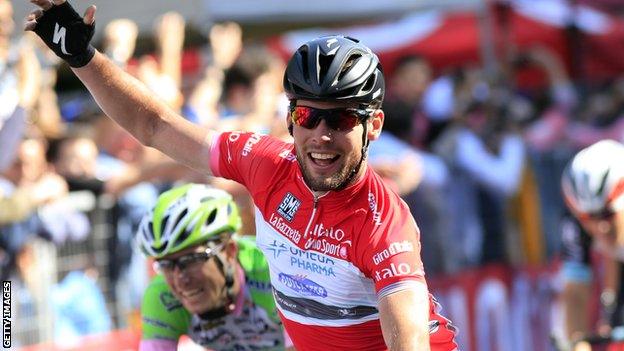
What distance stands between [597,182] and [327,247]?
3.30 meters

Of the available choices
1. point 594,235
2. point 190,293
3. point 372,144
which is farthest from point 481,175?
point 190,293

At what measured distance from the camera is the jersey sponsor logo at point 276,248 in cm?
528

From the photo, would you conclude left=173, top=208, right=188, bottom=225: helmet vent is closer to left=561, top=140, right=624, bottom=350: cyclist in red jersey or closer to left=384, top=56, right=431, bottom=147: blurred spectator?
left=561, top=140, right=624, bottom=350: cyclist in red jersey

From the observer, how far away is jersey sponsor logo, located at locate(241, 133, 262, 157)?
5496mm

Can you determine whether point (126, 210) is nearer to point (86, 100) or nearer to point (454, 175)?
point (86, 100)

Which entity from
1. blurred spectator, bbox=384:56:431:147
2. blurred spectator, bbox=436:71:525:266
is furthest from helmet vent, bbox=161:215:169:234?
blurred spectator, bbox=436:71:525:266

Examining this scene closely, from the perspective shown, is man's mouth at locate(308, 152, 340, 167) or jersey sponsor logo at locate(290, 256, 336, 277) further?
jersey sponsor logo at locate(290, 256, 336, 277)

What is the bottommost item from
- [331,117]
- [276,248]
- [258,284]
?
[258,284]

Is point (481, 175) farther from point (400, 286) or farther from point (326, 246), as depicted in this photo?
point (400, 286)

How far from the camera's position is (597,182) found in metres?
7.89

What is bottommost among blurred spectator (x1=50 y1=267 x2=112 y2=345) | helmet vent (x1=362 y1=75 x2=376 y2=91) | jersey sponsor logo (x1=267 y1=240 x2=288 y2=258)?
blurred spectator (x1=50 y1=267 x2=112 y2=345)

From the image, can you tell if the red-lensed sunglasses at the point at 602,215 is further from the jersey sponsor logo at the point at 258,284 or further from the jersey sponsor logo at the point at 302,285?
the jersey sponsor logo at the point at 302,285

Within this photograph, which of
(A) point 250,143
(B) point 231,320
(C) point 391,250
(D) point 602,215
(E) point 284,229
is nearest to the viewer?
(C) point 391,250

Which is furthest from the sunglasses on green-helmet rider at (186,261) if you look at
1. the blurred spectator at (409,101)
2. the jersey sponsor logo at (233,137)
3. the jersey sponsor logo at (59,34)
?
the blurred spectator at (409,101)
